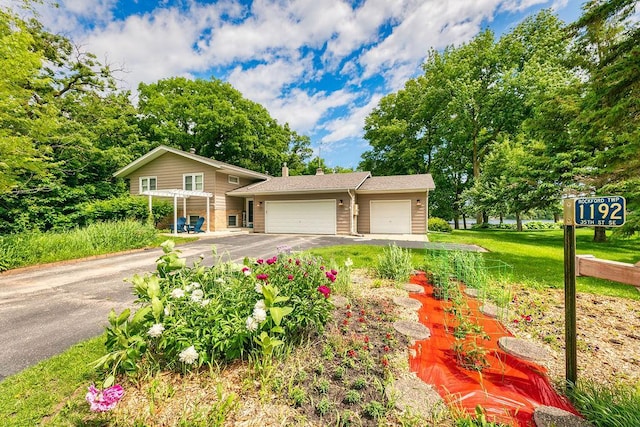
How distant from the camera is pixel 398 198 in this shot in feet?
45.4

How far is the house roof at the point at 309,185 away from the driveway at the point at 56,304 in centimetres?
749

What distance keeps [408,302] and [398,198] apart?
420 inches

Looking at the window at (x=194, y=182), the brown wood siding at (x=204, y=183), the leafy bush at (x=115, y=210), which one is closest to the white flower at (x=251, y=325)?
the leafy bush at (x=115, y=210)

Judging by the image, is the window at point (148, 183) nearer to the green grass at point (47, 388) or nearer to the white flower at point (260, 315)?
the green grass at point (47, 388)

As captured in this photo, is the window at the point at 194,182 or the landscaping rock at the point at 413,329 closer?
the landscaping rock at the point at 413,329

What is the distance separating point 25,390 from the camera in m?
2.09

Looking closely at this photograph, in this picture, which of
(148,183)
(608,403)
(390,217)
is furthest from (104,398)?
(148,183)

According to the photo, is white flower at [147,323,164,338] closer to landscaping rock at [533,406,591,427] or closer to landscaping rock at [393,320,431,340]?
landscaping rock at [393,320,431,340]

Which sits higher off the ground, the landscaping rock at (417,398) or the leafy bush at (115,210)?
the leafy bush at (115,210)

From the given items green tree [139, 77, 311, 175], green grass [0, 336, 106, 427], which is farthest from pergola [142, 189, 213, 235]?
green grass [0, 336, 106, 427]

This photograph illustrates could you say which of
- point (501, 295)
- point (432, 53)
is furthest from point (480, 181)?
point (501, 295)

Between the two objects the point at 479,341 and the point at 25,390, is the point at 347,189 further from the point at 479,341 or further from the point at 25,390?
the point at 25,390

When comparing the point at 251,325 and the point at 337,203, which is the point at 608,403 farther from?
the point at 337,203

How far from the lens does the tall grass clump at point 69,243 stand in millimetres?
6287
